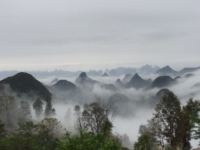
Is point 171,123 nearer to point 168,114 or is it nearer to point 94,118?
point 168,114

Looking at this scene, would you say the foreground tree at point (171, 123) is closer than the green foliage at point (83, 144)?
No

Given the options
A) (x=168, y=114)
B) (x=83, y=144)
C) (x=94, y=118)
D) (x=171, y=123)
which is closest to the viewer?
(x=83, y=144)

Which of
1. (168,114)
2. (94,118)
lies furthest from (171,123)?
(94,118)

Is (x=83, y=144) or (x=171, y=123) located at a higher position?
(x=171, y=123)

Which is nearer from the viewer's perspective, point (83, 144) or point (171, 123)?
point (83, 144)

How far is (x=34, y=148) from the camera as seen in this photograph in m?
77.9

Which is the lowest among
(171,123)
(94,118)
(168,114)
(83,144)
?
(83,144)

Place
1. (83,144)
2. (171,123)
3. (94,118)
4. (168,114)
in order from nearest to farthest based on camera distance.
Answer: (83,144) → (171,123) → (168,114) → (94,118)

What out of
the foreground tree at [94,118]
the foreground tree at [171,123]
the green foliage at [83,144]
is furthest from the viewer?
the foreground tree at [94,118]

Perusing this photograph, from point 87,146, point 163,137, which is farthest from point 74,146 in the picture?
point 163,137

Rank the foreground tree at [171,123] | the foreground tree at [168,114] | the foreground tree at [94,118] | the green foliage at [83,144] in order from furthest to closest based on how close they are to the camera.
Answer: the foreground tree at [94,118], the foreground tree at [168,114], the foreground tree at [171,123], the green foliage at [83,144]

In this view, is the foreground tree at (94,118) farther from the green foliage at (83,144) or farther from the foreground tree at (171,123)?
the green foliage at (83,144)

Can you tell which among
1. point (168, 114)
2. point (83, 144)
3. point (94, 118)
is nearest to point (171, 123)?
point (168, 114)

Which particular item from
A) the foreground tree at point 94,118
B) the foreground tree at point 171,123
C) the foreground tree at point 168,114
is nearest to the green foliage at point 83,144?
the foreground tree at point 171,123
